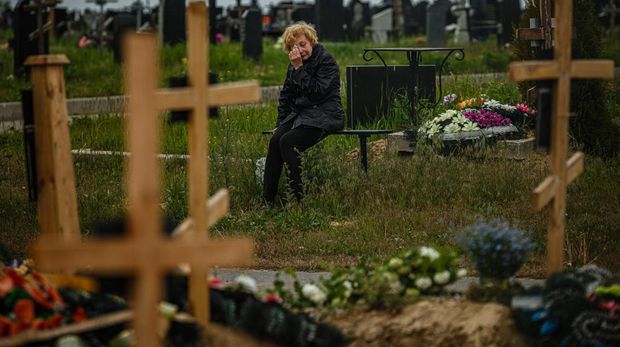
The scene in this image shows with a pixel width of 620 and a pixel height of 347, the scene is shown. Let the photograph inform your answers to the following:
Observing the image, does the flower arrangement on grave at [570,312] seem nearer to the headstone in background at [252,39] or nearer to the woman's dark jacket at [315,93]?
the woman's dark jacket at [315,93]

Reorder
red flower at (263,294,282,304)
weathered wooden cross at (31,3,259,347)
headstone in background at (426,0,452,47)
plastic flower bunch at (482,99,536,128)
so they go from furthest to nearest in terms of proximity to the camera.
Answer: headstone in background at (426,0,452,47), plastic flower bunch at (482,99,536,128), red flower at (263,294,282,304), weathered wooden cross at (31,3,259,347)

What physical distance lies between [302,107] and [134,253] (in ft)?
17.9

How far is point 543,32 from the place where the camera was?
10234 millimetres

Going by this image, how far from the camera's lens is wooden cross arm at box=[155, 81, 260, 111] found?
446 centimetres

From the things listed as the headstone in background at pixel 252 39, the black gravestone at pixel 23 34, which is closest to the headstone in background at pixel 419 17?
the headstone in background at pixel 252 39

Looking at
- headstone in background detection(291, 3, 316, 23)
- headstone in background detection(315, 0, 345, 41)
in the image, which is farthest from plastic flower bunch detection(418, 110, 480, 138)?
headstone in background detection(291, 3, 316, 23)

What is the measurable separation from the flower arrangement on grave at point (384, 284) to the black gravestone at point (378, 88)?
236 inches

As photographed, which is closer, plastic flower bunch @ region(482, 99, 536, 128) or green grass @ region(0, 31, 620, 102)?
plastic flower bunch @ region(482, 99, 536, 128)

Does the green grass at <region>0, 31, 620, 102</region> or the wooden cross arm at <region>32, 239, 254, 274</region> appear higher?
the wooden cross arm at <region>32, 239, 254, 274</region>

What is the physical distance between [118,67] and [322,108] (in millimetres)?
8813

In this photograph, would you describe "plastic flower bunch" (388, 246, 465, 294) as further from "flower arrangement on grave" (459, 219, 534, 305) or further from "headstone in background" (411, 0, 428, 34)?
"headstone in background" (411, 0, 428, 34)

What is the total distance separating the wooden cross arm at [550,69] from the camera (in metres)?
5.12

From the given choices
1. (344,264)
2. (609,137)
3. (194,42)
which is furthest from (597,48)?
(194,42)

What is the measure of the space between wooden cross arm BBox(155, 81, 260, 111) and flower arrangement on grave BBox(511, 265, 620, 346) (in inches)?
52.4
